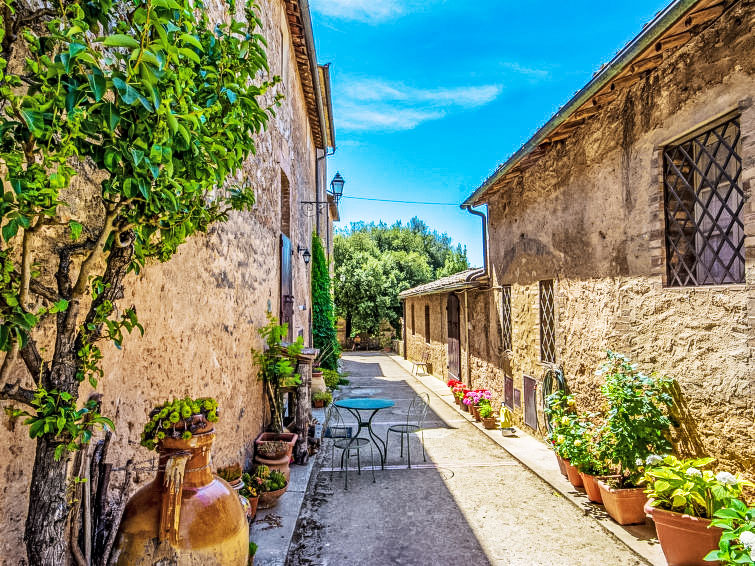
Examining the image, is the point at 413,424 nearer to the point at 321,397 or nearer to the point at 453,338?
the point at 321,397

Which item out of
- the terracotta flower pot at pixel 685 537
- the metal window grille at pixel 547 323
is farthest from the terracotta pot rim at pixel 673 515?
the metal window grille at pixel 547 323

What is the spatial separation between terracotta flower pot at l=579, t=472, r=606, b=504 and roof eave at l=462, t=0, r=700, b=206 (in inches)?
146

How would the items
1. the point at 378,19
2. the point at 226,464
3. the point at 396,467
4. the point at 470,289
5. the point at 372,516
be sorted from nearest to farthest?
1. the point at 226,464
2. the point at 372,516
3. the point at 396,467
4. the point at 378,19
5. the point at 470,289

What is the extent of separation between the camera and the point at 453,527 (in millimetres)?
4023

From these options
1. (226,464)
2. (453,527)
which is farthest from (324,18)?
(453,527)

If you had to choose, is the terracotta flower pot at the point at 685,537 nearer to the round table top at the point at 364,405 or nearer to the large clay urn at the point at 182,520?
the large clay urn at the point at 182,520

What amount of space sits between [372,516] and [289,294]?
3636 millimetres

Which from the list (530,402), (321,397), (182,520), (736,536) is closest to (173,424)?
(182,520)

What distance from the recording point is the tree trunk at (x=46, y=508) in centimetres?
121

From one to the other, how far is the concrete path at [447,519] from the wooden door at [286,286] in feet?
6.83

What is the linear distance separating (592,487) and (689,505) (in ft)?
4.60

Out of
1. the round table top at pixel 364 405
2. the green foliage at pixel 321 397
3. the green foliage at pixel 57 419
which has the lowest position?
the green foliage at pixel 321 397

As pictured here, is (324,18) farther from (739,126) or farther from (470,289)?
(739,126)

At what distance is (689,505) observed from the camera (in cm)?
303
